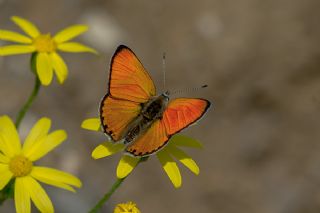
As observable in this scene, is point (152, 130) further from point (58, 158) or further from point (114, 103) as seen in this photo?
point (58, 158)

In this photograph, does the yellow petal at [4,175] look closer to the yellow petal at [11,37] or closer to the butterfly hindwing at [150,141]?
the butterfly hindwing at [150,141]

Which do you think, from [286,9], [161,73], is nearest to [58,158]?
[161,73]

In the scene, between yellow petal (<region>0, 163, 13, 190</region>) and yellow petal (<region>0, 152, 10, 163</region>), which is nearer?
yellow petal (<region>0, 163, 13, 190</region>)

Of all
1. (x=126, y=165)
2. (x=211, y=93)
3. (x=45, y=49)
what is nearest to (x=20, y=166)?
(x=126, y=165)

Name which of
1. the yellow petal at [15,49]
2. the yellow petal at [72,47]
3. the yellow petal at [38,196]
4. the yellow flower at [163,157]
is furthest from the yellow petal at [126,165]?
the yellow petal at [72,47]

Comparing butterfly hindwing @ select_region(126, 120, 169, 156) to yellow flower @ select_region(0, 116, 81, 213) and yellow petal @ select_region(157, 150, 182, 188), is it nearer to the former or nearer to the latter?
yellow petal @ select_region(157, 150, 182, 188)

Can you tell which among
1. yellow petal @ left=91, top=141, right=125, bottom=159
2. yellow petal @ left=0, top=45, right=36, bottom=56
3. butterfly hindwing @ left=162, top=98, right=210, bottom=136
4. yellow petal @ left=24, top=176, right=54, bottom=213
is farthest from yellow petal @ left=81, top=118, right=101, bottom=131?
yellow petal @ left=0, top=45, right=36, bottom=56
